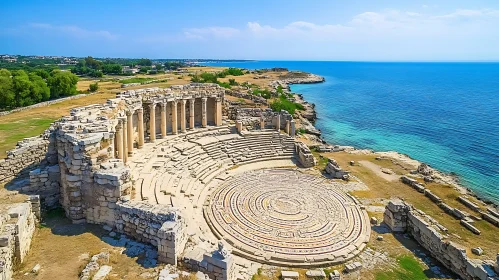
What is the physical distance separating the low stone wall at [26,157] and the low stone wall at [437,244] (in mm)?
19962

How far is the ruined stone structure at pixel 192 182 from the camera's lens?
14.4m

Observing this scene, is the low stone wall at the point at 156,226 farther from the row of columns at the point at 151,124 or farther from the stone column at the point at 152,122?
the stone column at the point at 152,122

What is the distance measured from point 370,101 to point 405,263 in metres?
76.5

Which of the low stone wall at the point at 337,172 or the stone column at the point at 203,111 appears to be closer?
the low stone wall at the point at 337,172

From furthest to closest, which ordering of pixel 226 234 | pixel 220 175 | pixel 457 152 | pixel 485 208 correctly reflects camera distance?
pixel 457 152 → pixel 220 175 → pixel 485 208 → pixel 226 234

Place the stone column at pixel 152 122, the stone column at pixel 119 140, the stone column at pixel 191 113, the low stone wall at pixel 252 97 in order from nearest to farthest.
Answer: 1. the stone column at pixel 119 140
2. the stone column at pixel 152 122
3. the stone column at pixel 191 113
4. the low stone wall at pixel 252 97

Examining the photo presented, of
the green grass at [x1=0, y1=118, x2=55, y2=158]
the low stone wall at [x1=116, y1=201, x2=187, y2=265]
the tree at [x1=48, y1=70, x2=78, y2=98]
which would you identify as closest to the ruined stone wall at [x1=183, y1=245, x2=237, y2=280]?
the low stone wall at [x1=116, y1=201, x2=187, y2=265]

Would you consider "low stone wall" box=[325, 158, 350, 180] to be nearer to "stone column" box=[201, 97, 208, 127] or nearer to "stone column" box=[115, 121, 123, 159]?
"stone column" box=[201, 97, 208, 127]

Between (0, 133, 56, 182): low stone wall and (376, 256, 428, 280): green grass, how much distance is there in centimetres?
1807

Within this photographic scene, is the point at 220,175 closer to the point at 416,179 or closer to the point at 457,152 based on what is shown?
the point at 416,179

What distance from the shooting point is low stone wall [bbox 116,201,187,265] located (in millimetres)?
12641

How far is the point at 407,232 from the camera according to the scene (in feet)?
66.4

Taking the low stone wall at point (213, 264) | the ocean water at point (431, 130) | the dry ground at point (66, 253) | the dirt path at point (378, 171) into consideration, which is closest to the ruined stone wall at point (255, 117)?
the dirt path at point (378, 171)

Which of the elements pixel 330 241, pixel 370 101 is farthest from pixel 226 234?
pixel 370 101
